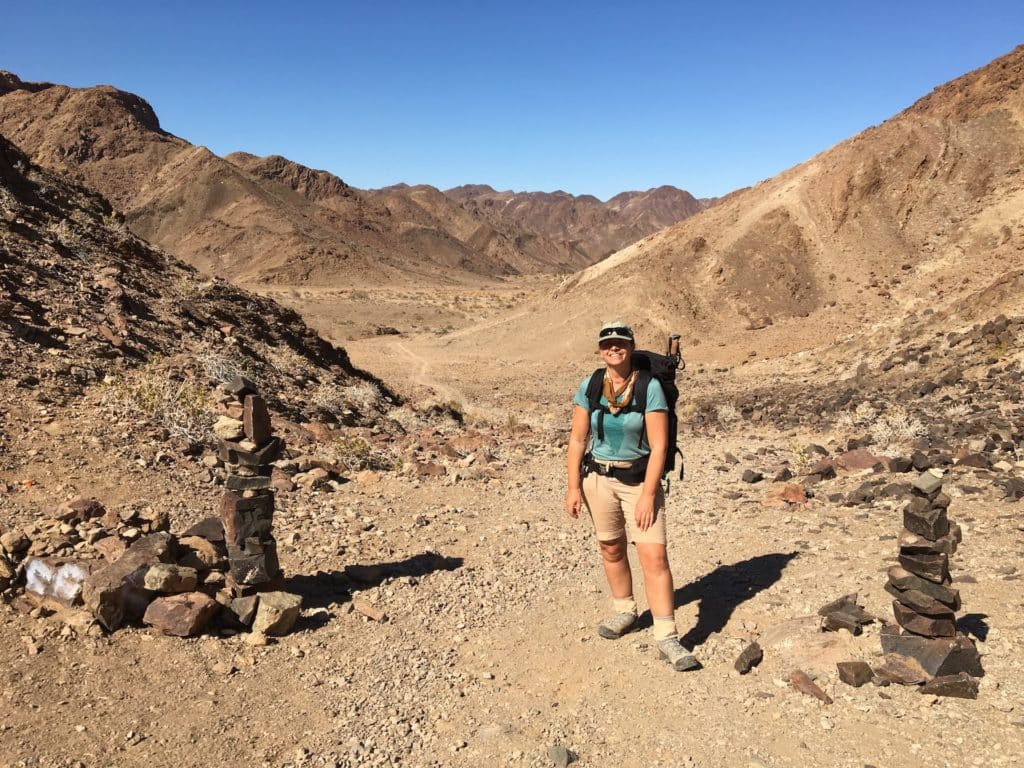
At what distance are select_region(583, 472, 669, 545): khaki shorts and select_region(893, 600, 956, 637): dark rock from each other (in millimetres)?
1372

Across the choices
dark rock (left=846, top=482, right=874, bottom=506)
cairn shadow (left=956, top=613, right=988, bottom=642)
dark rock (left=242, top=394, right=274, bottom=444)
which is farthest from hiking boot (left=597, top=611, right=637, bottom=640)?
dark rock (left=846, top=482, right=874, bottom=506)

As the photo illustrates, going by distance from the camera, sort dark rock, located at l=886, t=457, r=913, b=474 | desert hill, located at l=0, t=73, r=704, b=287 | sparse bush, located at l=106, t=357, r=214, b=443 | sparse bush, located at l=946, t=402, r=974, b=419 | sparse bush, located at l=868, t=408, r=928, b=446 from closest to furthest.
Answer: dark rock, located at l=886, t=457, r=913, b=474 < sparse bush, located at l=106, t=357, r=214, b=443 < sparse bush, located at l=868, t=408, r=928, b=446 < sparse bush, located at l=946, t=402, r=974, b=419 < desert hill, located at l=0, t=73, r=704, b=287

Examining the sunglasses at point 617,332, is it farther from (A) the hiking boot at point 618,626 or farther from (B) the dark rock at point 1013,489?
(B) the dark rock at point 1013,489

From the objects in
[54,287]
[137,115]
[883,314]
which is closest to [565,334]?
[883,314]

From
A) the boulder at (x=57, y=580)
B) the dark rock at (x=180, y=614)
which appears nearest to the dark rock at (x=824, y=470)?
the dark rock at (x=180, y=614)

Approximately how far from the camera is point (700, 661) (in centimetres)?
441

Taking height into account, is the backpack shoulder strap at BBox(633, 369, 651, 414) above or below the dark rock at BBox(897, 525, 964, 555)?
above

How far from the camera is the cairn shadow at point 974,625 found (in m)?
4.18

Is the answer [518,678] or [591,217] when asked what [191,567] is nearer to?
[518,678]

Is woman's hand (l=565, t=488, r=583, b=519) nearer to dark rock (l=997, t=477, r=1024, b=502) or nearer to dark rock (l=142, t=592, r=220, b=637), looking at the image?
dark rock (l=142, t=592, r=220, b=637)

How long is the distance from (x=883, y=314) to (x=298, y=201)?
76.3m

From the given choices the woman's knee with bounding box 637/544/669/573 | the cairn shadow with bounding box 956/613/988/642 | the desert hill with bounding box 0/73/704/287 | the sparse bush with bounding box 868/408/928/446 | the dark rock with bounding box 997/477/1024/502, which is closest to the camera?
the cairn shadow with bounding box 956/613/988/642

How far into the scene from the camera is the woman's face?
4.11 meters

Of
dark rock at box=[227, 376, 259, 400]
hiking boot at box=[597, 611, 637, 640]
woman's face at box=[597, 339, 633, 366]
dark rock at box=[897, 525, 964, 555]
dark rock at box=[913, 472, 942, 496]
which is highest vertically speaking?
dark rock at box=[227, 376, 259, 400]
